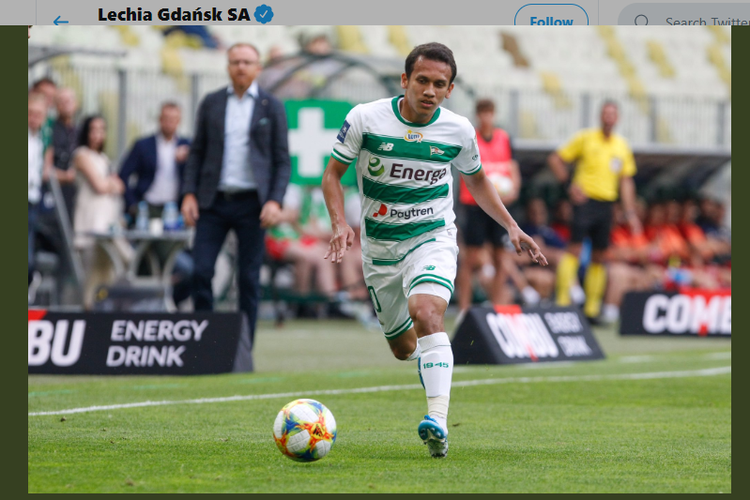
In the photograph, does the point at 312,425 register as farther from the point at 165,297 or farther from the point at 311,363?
the point at 165,297

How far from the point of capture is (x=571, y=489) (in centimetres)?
435

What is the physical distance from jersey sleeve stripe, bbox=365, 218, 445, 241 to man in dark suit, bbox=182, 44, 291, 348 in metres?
3.11

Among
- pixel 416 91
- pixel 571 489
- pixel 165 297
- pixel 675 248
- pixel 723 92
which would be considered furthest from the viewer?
pixel 723 92

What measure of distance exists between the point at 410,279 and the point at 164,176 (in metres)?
8.26

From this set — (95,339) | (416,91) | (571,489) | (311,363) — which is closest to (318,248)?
(311,363)

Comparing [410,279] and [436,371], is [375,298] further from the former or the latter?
[436,371]

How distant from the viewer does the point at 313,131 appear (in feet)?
51.9

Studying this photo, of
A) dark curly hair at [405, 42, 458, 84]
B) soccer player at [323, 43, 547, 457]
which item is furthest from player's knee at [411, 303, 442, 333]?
dark curly hair at [405, 42, 458, 84]

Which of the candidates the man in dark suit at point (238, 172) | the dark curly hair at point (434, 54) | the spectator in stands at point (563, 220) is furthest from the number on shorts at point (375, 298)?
the spectator in stands at point (563, 220)

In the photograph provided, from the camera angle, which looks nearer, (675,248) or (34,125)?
(34,125)

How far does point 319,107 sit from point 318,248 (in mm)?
2043

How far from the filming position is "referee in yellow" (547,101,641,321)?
50.1 ft

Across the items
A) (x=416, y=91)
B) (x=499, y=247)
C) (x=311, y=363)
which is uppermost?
(x=416, y=91)

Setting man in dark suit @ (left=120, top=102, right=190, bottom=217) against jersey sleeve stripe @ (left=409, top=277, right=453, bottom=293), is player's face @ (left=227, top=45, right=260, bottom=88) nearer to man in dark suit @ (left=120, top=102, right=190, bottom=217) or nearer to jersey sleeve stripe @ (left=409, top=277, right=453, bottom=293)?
jersey sleeve stripe @ (left=409, top=277, right=453, bottom=293)
